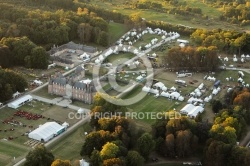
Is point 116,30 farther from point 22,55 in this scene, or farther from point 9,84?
point 9,84

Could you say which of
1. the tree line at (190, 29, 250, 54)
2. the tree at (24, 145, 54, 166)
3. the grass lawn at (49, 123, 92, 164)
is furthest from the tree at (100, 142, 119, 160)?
the tree line at (190, 29, 250, 54)

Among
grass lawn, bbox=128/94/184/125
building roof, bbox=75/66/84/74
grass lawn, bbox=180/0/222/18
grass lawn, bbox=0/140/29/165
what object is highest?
grass lawn, bbox=180/0/222/18

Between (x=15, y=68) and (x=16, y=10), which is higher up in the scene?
(x=16, y=10)

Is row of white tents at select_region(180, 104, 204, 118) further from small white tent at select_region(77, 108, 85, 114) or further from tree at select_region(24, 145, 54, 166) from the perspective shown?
tree at select_region(24, 145, 54, 166)

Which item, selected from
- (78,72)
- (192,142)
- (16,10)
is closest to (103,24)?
(16,10)

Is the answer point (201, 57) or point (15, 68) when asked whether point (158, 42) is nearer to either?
point (201, 57)

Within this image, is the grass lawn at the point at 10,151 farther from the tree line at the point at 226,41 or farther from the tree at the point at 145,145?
the tree line at the point at 226,41

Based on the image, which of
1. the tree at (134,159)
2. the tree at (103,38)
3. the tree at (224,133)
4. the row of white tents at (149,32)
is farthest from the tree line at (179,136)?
the tree at (103,38)

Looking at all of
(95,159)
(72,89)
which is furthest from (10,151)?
(72,89)

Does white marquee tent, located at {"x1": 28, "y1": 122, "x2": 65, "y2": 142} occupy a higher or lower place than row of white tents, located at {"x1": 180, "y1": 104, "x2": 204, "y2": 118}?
lower
